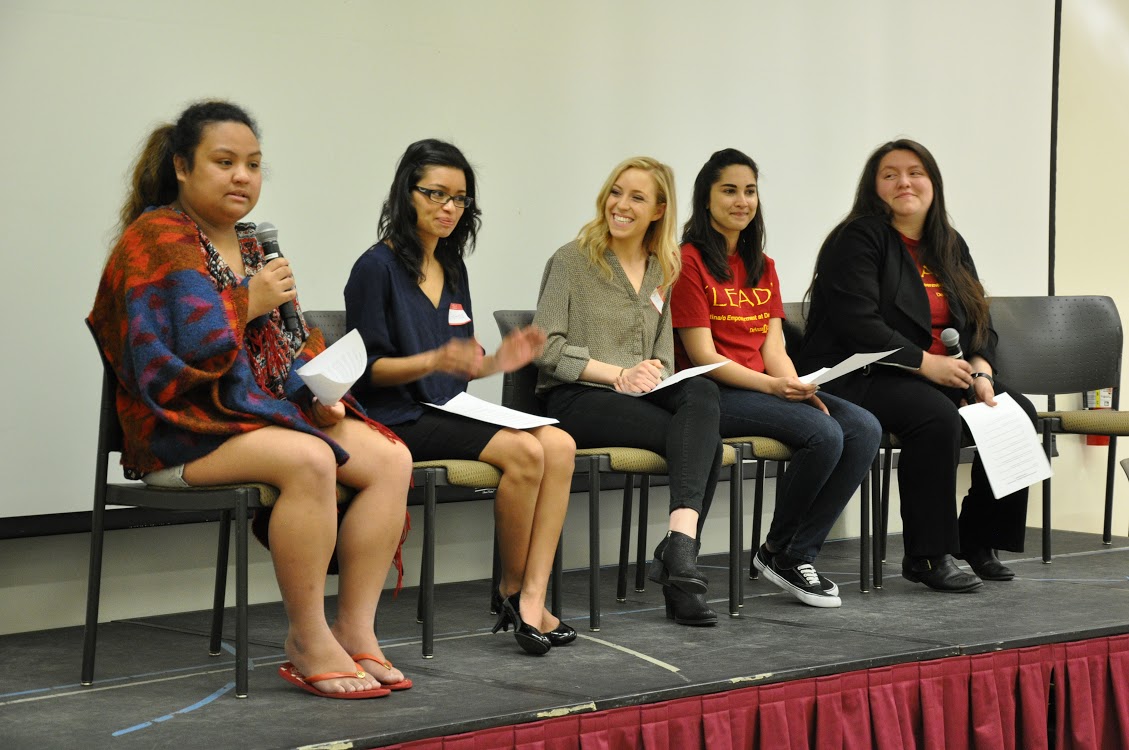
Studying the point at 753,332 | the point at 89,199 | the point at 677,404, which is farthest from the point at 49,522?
the point at 753,332

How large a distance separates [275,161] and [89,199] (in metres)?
0.49

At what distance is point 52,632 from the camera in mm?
2930

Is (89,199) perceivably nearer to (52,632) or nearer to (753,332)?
(52,632)

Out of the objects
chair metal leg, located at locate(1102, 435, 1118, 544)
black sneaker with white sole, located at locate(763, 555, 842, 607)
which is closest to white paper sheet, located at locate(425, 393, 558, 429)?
black sneaker with white sole, located at locate(763, 555, 842, 607)

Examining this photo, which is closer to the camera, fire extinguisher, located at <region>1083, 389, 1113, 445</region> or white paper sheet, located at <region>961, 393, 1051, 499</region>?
white paper sheet, located at <region>961, 393, 1051, 499</region>

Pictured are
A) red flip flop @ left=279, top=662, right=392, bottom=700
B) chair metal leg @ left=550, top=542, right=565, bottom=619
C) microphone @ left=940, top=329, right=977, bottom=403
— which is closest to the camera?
red flip flop @ left=279, top=662, right=392, bottom=700

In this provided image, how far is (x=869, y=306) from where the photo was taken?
3443 mm

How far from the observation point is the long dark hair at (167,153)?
2.31 meters

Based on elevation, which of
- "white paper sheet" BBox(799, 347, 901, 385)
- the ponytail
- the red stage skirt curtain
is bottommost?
the red stage skirt curtain

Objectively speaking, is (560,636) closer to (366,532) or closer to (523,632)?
(523,632)

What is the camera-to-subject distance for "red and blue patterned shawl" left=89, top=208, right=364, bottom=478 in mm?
2168

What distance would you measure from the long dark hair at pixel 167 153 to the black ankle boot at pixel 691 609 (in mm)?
1349

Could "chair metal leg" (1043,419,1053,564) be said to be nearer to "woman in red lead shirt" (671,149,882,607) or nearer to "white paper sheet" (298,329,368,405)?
"woman in red lead shirt" (671,149,882,607)

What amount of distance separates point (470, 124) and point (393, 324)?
1.10m
